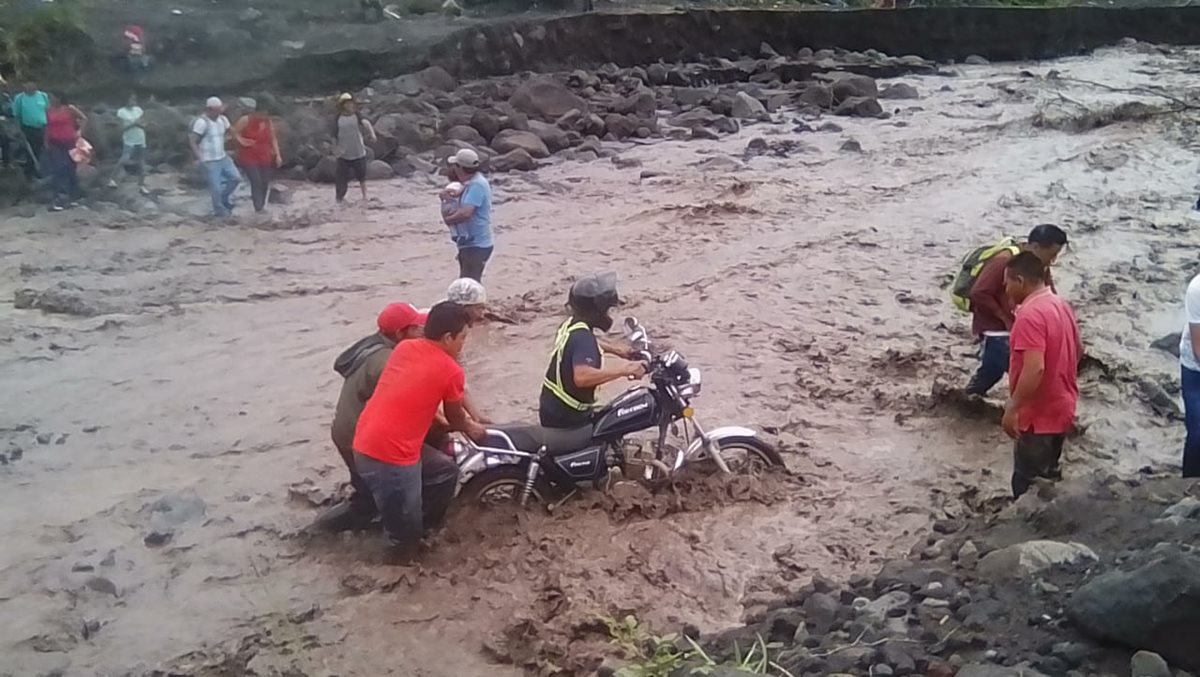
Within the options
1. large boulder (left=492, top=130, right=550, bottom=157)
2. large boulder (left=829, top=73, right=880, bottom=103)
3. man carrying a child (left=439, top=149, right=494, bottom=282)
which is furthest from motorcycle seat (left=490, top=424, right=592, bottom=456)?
large boulder (left=829, top=73, right=880, bottom=103)

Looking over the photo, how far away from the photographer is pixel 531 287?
38.2ft

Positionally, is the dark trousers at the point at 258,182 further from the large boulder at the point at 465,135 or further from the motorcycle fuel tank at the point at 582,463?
the motorcycle fuel tank at the point at 582,463

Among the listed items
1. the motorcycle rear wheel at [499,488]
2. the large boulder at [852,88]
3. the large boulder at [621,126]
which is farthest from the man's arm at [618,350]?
the large boulder at [852,88]

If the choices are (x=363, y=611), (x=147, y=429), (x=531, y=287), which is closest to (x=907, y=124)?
(x=531, y=287)

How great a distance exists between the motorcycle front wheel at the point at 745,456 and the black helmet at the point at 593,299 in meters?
1.12

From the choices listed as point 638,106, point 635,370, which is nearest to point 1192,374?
point 635,370

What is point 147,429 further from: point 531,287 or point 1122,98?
point 1122,98

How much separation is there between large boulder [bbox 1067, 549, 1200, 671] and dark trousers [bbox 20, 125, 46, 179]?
593 inches

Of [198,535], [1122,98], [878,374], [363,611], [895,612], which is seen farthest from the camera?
[1122,98]

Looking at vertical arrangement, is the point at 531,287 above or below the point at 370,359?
below

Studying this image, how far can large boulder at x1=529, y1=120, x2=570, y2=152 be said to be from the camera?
61.7 feet

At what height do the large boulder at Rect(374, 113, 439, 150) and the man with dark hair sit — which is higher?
the man with dark hair

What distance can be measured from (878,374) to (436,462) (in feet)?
14.3

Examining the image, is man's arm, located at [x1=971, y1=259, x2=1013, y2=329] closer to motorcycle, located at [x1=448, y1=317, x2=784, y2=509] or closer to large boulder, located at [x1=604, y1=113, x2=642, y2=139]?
motorcycle, located at [x1=448, y1=317, x2=784, y2=509]
